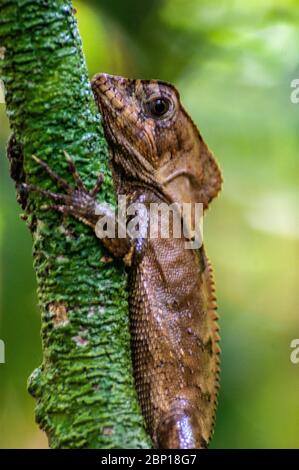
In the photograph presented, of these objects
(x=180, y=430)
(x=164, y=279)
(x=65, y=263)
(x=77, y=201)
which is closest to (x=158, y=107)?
(x=164, y=279)

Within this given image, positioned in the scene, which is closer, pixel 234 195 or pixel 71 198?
pixel 71 198

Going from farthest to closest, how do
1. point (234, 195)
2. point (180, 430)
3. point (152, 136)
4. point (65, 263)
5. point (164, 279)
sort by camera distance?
point (234, 195), point (152, 136), point (164, 279), point (180, 430), point (65, 263)

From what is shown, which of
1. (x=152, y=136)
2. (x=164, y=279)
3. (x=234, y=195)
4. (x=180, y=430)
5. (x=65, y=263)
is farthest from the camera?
(x=234, y=195)

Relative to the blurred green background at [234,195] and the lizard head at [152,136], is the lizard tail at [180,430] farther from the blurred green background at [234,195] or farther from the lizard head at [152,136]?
the blurred green background at [234,195]

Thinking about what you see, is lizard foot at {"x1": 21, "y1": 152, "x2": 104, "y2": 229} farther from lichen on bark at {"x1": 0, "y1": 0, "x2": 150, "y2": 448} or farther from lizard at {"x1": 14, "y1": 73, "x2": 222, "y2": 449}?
lizard at {"x1": 14, "y1": 73, "x2": 222, "y2": 449}

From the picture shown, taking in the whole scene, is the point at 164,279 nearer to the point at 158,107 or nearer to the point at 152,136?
the point at 152,136

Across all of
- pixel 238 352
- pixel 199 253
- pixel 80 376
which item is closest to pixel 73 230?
pixel 80 376

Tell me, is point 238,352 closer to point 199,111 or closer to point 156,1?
point 199,111
